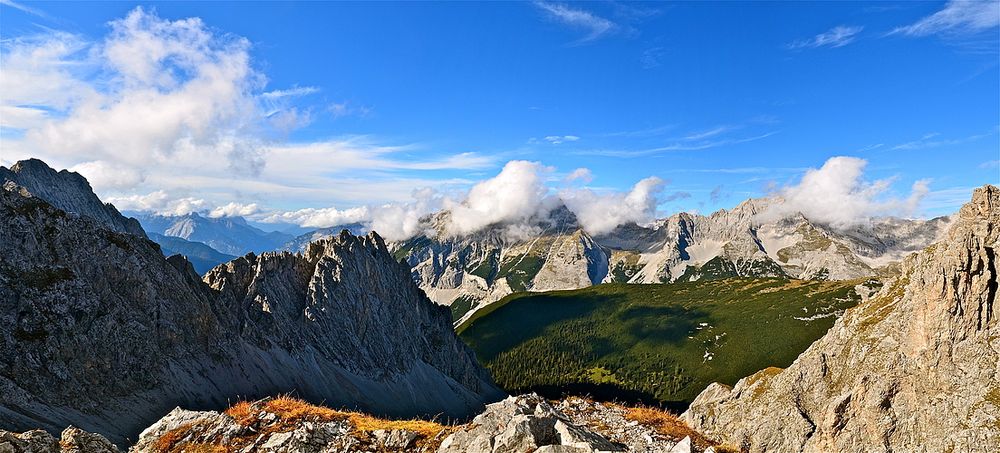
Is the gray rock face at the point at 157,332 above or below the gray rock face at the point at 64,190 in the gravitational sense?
below

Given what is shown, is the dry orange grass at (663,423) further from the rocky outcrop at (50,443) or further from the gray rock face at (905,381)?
the rocky outcrop at (50,443)

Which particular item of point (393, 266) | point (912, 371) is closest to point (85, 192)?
point (393, 266)

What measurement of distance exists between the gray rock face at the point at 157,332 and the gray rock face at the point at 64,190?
264 ft

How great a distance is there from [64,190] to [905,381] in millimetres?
244005

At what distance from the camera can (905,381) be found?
172 ft

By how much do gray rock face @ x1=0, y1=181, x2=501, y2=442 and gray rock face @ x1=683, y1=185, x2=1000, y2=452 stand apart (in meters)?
69.4

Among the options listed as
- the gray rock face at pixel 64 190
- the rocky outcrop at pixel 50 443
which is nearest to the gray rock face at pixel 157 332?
the rocky outcrop at pixel 50 443

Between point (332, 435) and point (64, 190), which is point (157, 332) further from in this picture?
point (64, 190)

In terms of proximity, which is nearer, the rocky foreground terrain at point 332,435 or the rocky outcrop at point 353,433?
the rocky foreground terrain at point 332,435

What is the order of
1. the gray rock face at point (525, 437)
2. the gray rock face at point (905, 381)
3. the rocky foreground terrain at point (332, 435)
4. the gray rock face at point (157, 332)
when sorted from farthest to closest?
the gray rock face at point (157, 332)
the gray rock face at point (905, 381)
the gray rock face at point (525, 437)
the rocky foreground terrain at point (332, 435)

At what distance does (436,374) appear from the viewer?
161 metres

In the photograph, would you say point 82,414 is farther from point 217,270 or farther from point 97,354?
point 217,270

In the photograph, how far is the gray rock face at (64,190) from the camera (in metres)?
163

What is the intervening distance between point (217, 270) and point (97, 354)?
50375 mm
